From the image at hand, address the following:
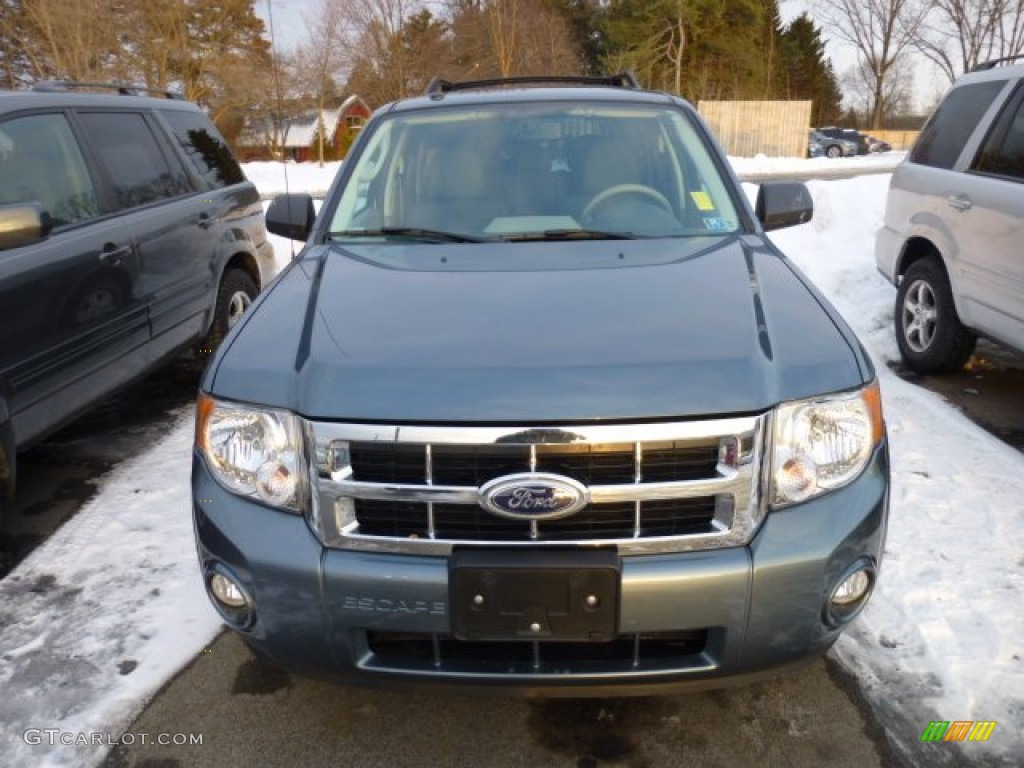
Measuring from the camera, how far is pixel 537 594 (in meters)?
1.91

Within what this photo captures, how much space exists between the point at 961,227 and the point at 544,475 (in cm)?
423

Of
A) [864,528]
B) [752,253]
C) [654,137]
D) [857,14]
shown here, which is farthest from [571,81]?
[857,14]

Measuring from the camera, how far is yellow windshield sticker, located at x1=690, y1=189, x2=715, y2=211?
125 inches

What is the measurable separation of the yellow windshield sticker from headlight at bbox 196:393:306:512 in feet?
6.16

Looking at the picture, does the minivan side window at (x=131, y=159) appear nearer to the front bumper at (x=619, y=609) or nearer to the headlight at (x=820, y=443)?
the front bumper at (x=619, y=609)

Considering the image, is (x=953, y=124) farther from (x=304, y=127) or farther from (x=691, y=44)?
(x=304, y=127)

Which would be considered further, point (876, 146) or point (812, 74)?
point (812, 74)

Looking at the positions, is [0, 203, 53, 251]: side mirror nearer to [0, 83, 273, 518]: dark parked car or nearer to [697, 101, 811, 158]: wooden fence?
[0, 83, 273, 518]: dark parked car

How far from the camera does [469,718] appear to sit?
2.46 meters

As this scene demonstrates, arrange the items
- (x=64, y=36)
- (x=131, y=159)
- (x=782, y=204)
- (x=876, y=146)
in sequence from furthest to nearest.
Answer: (x=876, y=146)
(x=64, y=36)
(x=131, y=159)
(x=782, y=204)

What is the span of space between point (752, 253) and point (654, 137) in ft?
2.98

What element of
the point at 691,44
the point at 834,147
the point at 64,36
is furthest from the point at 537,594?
the point at 691,44

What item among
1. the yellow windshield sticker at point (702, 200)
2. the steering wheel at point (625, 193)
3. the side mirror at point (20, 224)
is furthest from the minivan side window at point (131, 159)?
the yellow windshield sticker at point (702, 200)

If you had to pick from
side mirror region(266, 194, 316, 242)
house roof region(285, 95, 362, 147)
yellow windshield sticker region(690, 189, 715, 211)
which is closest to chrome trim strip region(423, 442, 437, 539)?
yellow windshield sticker region(690, 189, 715, 211)
